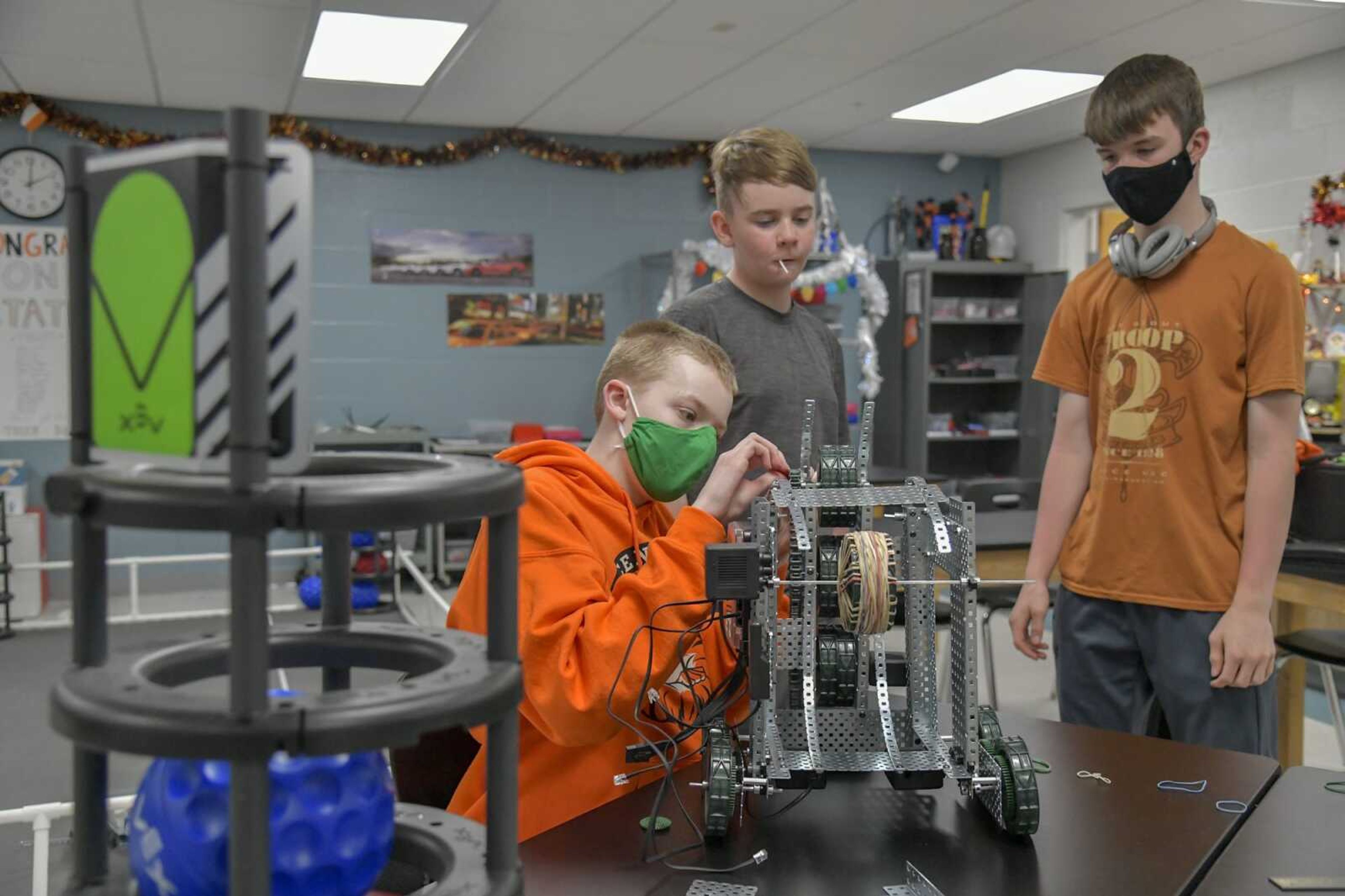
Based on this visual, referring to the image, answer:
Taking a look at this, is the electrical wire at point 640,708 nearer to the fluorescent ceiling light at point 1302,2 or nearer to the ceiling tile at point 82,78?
the fluorescent ceiling light at point 1302,2

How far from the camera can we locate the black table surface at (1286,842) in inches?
45.2

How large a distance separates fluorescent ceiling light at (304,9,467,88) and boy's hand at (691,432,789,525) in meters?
3.64

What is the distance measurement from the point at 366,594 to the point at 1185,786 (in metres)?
4.40

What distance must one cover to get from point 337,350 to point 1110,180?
547cm

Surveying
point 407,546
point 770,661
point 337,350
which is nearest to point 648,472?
point 770,661

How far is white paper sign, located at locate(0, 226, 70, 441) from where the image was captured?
6121 millimetres

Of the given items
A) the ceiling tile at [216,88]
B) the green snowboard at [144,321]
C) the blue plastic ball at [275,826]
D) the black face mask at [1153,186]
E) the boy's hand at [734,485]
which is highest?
the ceiling tile at [216,88]

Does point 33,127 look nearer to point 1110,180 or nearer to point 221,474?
point 1110,180

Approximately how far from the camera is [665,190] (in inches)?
288

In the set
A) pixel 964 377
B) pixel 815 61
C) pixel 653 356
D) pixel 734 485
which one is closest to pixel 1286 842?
pixel 734 485

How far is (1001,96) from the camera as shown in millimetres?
6176

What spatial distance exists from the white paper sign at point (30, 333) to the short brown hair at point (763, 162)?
5.17 m

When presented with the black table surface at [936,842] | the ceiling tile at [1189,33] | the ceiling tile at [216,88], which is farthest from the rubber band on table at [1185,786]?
the ceiling tile at [216,88]

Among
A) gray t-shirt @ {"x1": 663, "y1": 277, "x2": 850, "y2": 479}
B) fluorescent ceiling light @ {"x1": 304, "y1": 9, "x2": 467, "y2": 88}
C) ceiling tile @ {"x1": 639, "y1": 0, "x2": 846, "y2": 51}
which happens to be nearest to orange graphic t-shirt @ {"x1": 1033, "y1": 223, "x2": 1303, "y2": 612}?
gray t-shirt @ {"x1": 663, "y1": 277, "x2": 850, "y2": 479}
